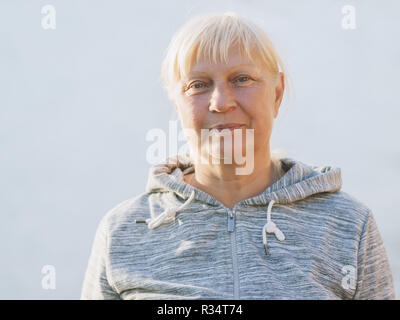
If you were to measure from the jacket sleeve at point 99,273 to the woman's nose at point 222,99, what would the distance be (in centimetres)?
57

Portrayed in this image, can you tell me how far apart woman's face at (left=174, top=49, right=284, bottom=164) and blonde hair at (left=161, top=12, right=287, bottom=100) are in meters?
0.03

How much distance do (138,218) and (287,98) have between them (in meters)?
0.63

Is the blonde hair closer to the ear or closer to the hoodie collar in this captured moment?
the ear

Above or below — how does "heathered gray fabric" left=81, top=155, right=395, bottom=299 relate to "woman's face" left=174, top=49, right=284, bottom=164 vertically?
below

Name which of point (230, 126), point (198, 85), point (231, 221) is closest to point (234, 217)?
point (231, 221)

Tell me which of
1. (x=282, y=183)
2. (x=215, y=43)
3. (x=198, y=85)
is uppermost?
(x=215, y=43)

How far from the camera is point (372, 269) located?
2.11m

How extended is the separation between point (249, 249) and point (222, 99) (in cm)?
46

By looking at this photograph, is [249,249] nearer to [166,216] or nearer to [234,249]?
[234,249]

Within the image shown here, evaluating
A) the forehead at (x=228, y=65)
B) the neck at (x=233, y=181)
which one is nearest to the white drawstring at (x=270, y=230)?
the neck at (x=233, y=181)

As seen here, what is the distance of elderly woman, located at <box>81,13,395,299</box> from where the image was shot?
6.73ft

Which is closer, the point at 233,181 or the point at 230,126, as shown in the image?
the point at 230,126

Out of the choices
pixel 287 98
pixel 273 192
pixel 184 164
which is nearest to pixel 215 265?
pixel 273 192

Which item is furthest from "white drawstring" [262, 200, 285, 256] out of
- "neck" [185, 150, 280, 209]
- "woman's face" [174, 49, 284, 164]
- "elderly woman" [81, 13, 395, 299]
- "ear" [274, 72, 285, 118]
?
"ear" [274, 72, 285, 118]
